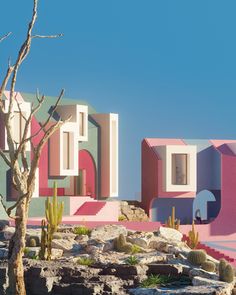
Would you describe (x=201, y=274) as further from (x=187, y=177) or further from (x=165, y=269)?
(x=187, y=177)

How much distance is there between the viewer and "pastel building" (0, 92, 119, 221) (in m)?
38.5

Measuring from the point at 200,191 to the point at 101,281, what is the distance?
25.0 meters

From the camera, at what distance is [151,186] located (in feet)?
147

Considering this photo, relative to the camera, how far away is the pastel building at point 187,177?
4422 cm

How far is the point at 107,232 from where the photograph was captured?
28031 mm

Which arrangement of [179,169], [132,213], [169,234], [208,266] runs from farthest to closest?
1. [179,169]
2. [132,213]
3. [169,234]
4. [208,266]

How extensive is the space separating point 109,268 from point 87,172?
2318cm

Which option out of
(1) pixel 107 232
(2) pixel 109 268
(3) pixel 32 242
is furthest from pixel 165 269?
(1) pixel 107 232

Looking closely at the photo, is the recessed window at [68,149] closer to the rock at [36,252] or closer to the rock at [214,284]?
the rock at [36,252]

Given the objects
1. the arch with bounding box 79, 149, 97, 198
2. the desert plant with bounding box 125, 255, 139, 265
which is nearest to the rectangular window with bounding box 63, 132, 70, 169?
the arch with bounding box 79, 149, 97, 198

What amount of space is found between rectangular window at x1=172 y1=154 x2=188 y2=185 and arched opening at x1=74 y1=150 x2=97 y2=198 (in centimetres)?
438

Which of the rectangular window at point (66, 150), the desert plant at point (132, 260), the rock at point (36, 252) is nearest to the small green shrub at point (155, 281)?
the desert plant at point (132, 260)

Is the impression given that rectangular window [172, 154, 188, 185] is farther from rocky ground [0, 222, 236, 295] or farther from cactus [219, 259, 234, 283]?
cactus [219, 259, 234, 283]

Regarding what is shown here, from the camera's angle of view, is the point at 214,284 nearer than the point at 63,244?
Yes
